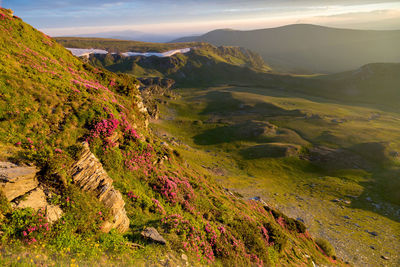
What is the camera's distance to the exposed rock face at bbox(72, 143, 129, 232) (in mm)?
14430

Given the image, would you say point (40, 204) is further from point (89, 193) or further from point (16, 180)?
point (89, 193)

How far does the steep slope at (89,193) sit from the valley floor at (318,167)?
1944cm

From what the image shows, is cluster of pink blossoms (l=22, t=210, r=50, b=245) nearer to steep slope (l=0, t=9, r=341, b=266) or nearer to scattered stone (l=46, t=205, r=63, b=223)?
steep slope (l=0, t=9, r=341, b=266)

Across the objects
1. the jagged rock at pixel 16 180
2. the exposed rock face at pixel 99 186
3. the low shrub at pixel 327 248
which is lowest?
the low shrub at pixel 327 248

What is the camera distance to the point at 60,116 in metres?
18.1

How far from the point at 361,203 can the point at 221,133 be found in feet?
238

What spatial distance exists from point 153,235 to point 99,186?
563cm

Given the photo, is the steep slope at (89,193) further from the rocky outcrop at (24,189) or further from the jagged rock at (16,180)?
the jagged rock at (16,180)

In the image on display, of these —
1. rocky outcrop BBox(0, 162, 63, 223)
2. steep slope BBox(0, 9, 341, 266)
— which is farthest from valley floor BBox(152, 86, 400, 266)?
rocky outcrop BBox(0, 162, 63, 223)

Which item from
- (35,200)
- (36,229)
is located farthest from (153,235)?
(35,200)

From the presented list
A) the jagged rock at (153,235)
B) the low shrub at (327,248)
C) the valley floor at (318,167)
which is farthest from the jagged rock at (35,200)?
the low shrub at (327,248)

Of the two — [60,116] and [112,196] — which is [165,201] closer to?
[112,196]

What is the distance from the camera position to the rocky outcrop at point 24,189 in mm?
10875

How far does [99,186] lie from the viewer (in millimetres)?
15148
